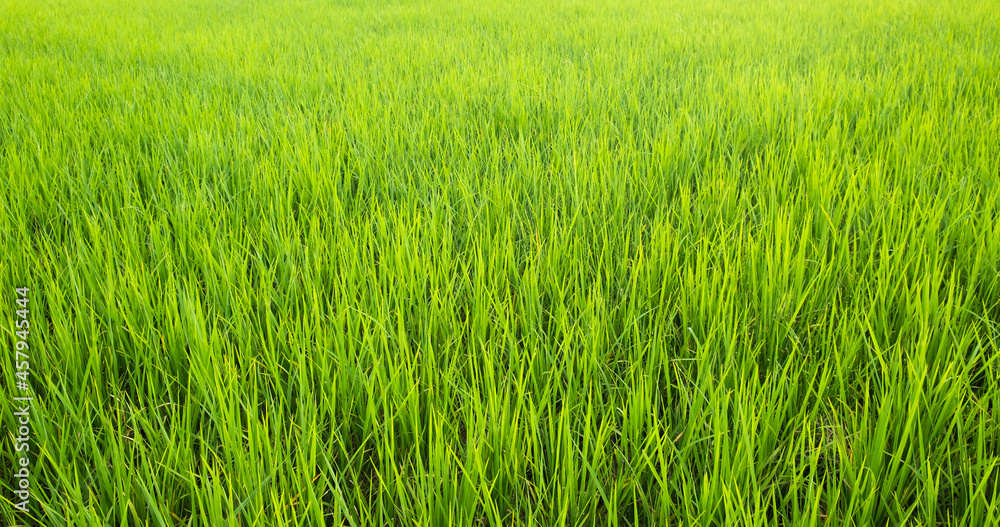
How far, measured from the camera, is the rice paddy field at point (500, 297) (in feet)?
1.84

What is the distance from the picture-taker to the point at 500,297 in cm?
91

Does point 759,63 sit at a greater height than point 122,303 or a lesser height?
greater

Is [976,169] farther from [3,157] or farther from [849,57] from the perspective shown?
[3,157]

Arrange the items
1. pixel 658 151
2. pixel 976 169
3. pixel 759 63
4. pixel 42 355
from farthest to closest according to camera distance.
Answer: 1. pixel 759 63
2. pixel 658 151
3. pixel 976 169
4. pixel 42 355

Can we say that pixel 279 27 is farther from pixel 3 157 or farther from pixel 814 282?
pixel 814 282

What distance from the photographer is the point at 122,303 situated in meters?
0.79

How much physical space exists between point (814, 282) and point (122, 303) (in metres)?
1.05

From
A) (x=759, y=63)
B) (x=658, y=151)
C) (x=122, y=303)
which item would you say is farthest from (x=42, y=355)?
(x=759, y=63)


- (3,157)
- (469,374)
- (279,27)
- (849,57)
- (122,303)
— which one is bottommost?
(469,374)

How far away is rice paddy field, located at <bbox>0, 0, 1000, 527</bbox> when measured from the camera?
1.84 ft

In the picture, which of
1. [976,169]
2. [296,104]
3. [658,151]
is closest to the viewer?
[976,169]

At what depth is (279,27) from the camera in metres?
3.78

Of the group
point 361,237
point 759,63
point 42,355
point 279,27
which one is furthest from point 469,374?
point 279,27

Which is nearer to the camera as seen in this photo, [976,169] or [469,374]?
[469,374]
